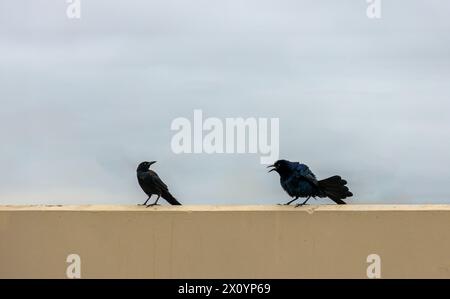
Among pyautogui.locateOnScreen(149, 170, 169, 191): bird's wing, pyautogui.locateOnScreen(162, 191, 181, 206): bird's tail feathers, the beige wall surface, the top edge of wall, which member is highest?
pyautogui.locateOnScreen(149, 170, 169, 191): bird's wing

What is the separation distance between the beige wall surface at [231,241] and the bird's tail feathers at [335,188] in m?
0.55

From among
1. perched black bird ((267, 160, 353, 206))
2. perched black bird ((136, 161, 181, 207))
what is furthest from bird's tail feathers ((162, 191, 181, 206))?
perched black bird ((267, 160, 353, 206))

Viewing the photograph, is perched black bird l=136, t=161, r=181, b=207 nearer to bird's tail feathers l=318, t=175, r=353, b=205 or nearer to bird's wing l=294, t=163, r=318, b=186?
bird's wing l=294, t=163, r=318, b=186

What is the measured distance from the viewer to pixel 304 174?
7.48 m

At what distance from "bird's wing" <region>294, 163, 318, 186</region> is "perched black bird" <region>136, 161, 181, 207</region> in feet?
3.69

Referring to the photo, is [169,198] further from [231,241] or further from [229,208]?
[231,241]

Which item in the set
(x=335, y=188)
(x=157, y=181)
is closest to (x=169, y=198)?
(x=157, y=181)

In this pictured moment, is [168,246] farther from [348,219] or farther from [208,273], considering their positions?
[348,219]

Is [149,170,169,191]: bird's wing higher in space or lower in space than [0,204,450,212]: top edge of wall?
higher

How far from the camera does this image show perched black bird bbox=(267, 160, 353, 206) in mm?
7395

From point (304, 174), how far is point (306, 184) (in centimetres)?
10
